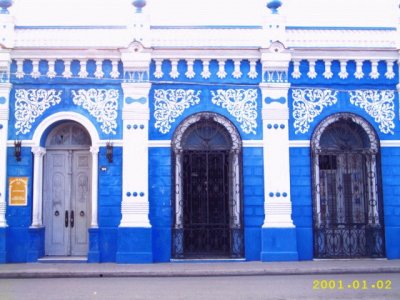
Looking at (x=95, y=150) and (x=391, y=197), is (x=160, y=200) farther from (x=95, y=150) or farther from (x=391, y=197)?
(x=391, y=197)

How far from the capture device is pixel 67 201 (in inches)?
506

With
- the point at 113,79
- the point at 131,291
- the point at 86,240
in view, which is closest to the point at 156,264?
the point at 86,240

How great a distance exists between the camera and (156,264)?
12.1 metres

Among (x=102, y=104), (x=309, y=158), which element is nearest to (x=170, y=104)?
(x=102, y=104)

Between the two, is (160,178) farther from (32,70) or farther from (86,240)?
(32,70)

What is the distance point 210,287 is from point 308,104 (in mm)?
5527

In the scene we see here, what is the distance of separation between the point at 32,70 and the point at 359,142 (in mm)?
8181

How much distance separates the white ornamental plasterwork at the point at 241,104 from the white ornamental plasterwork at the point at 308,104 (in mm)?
1001

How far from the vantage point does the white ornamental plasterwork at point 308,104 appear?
12.8 metres

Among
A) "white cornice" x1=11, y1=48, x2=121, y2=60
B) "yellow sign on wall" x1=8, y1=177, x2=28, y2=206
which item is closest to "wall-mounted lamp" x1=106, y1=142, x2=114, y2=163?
"yellow sign on wall" x1=8, y1=177, x2=28, y2=206

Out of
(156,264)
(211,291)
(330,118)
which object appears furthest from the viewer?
(330,118)

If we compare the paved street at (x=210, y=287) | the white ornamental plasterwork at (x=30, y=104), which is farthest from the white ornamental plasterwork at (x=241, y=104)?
the white ornamental plasterwork at (x=30, y=104)

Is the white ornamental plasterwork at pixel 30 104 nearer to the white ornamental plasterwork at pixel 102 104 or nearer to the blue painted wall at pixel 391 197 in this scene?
the white ornamental plasterwork at pixel 102 104
